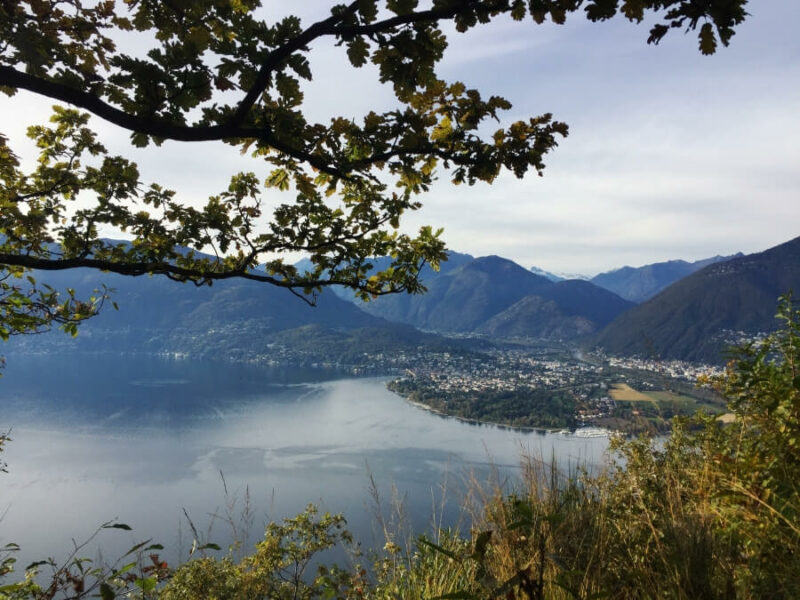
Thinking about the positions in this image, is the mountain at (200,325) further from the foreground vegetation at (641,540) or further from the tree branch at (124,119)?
the tree branch at (124,119)

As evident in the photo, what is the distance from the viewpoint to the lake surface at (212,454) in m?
33.1

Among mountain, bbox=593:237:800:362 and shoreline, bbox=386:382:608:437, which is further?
mountain, bbox=593:237:800:362

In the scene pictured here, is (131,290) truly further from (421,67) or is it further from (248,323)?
(421,67)

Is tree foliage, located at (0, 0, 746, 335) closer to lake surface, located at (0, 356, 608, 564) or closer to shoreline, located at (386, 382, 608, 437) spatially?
lake surface, located at (0, 356, 608, 564)

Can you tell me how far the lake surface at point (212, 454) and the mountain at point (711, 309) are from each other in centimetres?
9092

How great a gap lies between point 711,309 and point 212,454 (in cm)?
15463

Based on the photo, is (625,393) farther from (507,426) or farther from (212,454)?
(212,454)

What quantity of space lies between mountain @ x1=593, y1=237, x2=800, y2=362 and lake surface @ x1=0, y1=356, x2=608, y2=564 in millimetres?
90917

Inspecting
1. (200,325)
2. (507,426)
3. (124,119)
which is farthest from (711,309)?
(124,119)

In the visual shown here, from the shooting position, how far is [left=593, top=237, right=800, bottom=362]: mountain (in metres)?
129

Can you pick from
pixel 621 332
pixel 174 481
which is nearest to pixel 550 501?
pixel 174 481

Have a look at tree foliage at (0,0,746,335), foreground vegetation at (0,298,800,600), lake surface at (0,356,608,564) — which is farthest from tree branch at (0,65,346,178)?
lake surface at (0,356,608,564)

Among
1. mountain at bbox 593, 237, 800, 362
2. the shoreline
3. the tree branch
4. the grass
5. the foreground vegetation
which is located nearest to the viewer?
the foreground vegetation

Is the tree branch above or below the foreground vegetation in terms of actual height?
above
